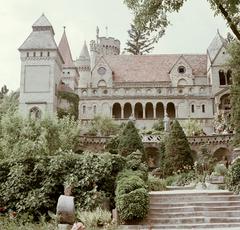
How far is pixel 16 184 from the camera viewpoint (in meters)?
15.4

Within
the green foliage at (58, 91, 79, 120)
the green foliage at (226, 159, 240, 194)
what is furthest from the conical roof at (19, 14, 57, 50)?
the green foliage at (226, 159, 240, 194)

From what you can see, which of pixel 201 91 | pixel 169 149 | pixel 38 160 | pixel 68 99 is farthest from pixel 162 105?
pixel 38 160

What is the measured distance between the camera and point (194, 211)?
46.4 ft

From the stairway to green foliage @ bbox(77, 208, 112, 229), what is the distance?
74cm

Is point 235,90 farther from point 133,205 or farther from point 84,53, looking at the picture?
point 84,53

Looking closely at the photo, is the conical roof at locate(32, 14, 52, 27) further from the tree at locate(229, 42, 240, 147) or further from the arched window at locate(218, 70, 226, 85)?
the tree at locate(229, 42, 240, 147)

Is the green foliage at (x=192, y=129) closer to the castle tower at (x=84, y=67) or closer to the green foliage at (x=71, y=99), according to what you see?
the green foliage at (x=71, y=99)

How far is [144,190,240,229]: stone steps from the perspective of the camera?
13281 mm

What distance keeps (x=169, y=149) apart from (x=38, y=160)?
639 inches

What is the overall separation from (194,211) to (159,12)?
830 cm

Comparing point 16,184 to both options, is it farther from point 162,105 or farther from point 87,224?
point 162,105

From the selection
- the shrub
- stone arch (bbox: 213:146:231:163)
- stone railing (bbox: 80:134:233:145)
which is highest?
stone railing (bbox: 80:134:233:145)

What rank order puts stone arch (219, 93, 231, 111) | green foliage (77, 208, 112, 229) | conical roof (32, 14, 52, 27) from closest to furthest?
green foliage (77, 208, 112, 229) < stone arch (219, 93, 231, 111) < conical roof (32, 14, 52, 27)

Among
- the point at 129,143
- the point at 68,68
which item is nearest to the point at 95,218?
the point at 129,143
